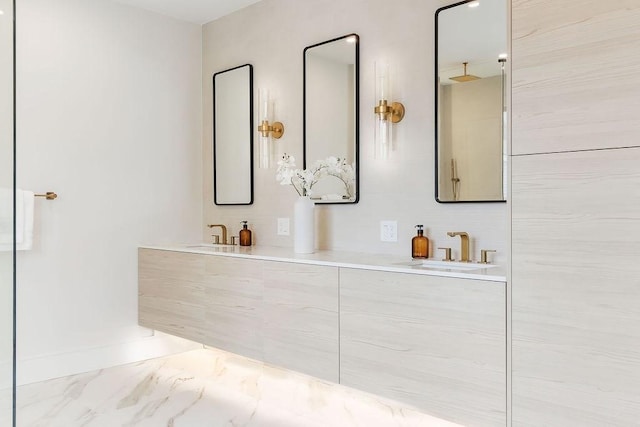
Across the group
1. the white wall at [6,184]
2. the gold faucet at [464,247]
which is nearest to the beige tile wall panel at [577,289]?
the gold faucet at [464,247]

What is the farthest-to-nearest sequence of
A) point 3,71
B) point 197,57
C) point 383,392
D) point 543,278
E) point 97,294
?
point 197,57
point 97,294
point 383,392
point 543,278
point 3,71

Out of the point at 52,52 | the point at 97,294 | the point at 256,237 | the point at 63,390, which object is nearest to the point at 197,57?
the point at 52,52

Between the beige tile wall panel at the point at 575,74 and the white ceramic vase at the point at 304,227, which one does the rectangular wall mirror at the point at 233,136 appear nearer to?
the white ceramic vase at the point at 304,227

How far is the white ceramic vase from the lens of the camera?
9.57 ft

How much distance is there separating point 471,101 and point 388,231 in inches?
30.4

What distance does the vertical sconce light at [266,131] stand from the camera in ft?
11.3

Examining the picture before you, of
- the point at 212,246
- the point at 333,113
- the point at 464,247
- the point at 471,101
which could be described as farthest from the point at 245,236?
the point at 471,101

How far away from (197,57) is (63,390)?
2398 millimetres

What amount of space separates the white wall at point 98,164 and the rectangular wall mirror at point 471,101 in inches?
79.1

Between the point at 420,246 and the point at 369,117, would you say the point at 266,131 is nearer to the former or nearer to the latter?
the point at 369,117

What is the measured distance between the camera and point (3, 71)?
1576 mm

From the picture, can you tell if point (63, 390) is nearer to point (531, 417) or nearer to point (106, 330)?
point (106, 330)

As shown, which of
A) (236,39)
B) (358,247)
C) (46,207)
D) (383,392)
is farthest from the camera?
(236,39)

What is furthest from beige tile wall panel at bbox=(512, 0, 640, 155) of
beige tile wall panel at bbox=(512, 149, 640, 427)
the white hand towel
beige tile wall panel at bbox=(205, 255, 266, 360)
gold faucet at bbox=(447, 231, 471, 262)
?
the white hand towel
